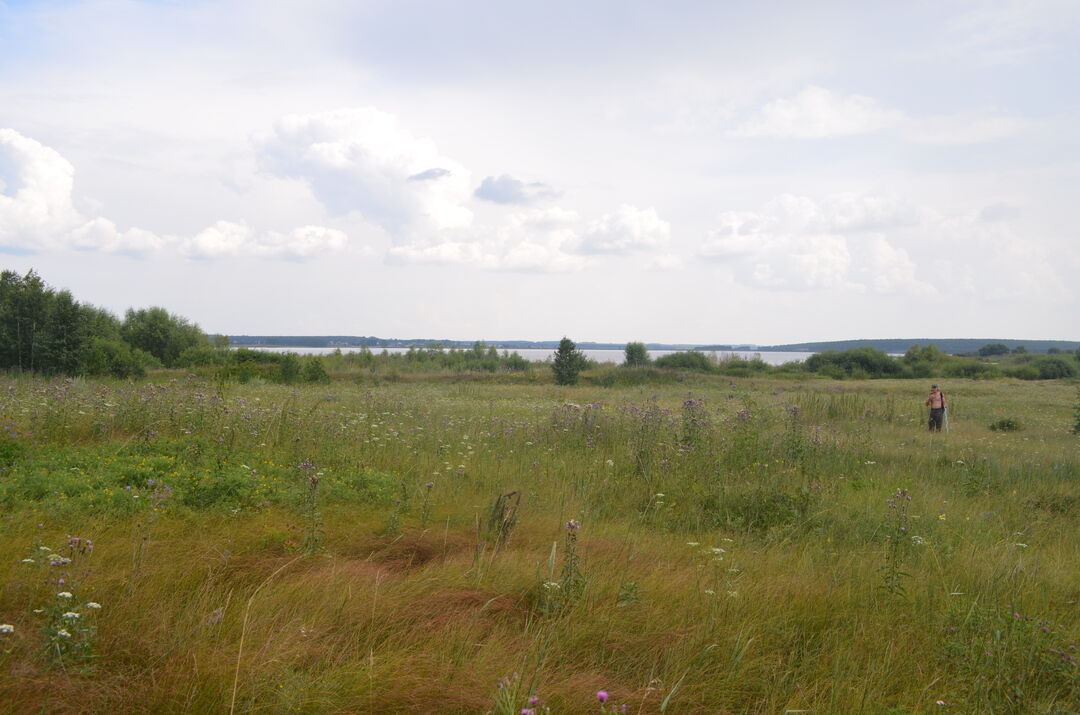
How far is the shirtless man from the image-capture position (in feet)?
51.2

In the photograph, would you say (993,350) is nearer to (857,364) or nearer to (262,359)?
(857,364)

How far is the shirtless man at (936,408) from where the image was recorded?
1562cm

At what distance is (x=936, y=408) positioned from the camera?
51.8 feet

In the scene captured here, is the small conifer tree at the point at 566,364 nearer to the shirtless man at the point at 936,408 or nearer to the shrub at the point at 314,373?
the shrub at the point at 314,373

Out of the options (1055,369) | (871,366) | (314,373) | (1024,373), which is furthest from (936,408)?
(1055,369)

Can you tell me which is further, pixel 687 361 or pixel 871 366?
pixel 871 366

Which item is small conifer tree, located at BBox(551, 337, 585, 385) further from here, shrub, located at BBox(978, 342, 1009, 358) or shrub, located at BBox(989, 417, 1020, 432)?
shrub, located at BBox(978, 342, 1009, 358)

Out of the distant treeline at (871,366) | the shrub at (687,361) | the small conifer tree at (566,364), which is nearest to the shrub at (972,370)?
the distant treeline at (871,366)

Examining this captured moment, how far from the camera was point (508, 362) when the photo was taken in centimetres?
6297

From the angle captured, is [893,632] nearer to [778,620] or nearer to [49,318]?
[778,620]

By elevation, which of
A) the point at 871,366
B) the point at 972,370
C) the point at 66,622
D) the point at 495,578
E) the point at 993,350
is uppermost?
the point at 993,350

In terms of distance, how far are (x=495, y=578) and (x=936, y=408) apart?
15.3 metres

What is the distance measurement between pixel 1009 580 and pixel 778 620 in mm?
2168

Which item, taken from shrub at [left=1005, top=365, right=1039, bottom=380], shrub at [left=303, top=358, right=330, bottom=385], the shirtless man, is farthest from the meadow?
shrub at [left=1005, top=365, right=1039, bottom=380]
